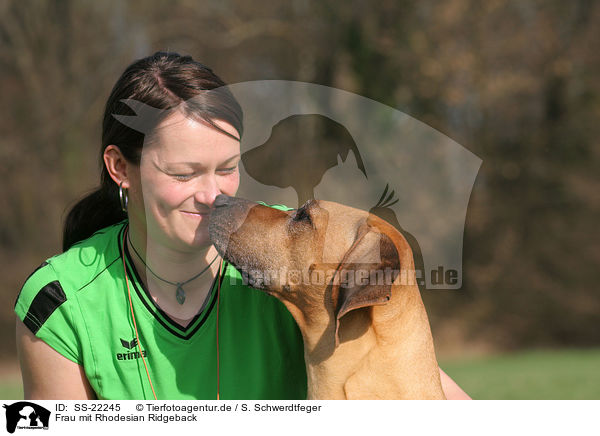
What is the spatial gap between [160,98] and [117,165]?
43 centimetres

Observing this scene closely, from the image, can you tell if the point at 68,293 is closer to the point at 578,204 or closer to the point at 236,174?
the point at 236,174

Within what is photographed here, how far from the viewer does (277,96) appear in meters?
4.31

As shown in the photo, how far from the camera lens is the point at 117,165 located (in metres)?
2.93

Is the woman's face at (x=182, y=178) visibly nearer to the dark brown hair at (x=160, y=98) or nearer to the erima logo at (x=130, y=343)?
the dark brown hair at (x=160, y=98)

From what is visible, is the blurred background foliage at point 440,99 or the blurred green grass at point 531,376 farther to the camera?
the blurred background foliage at point 440,99

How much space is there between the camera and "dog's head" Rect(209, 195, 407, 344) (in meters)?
2.54

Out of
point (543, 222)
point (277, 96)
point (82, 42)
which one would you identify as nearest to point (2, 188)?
point (82, 42)

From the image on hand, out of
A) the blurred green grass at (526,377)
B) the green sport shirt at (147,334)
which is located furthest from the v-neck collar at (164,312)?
the blurred green grass at (526,377)

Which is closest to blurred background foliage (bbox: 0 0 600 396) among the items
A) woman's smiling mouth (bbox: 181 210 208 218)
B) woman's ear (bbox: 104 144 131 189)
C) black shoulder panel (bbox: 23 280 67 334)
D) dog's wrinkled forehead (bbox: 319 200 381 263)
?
woman's ear (bbox: 104 144 131 189)

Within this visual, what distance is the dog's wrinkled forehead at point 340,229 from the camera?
2643 millimetres

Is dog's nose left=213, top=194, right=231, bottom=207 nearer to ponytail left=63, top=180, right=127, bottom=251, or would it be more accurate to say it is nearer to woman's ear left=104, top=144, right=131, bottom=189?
woman's ear left=104, top=144, right=131, bottom=189

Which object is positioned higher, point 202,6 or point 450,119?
point 202,6

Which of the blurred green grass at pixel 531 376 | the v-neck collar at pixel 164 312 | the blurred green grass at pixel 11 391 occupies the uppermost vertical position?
the v-neck collar at pixel 164 312

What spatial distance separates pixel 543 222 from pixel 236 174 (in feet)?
44.4
